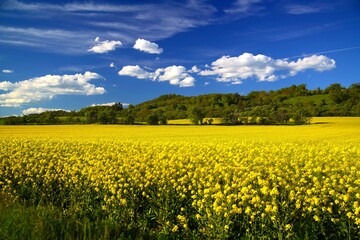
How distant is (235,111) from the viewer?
271ft

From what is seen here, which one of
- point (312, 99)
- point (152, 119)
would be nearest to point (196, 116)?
point (152, 119)

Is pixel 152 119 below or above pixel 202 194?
above

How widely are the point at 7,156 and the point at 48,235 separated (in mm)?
9118

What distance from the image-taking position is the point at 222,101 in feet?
340

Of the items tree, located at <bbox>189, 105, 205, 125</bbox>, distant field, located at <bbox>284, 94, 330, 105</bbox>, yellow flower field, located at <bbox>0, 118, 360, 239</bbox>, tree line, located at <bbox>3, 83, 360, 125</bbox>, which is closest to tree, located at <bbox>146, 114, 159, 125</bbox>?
tree line, located at <bbox>3, 83, 360, 125</bbox>

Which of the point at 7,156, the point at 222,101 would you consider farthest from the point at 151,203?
the point at 222,101

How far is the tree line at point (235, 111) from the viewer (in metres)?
71.9

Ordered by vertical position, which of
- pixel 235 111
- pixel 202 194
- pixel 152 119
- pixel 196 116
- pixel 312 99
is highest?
pixel 312 99

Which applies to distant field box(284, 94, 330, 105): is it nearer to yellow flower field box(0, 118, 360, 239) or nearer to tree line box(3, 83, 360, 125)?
tree line box(3, 83, 360, 125)

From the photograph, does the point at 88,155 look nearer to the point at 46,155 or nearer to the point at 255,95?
the point at 46,155

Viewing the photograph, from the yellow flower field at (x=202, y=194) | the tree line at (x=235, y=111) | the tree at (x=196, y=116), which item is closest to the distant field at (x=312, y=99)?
the tree line at (x=235, y=111)

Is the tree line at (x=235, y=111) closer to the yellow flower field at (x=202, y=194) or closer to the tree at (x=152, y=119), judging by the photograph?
the tree at (x=152, y=119)

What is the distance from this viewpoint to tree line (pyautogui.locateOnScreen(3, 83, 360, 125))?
236 feet

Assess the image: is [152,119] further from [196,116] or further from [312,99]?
[312,99]
